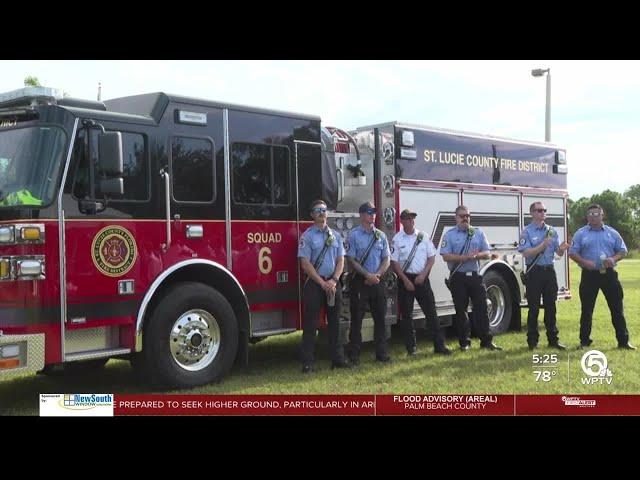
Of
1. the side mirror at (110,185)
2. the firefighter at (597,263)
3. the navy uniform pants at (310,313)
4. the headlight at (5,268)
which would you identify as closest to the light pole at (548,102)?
the firefighter at (597,263)

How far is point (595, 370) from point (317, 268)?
8.32ft

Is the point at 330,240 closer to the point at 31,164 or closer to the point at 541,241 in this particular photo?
the point at 541,241

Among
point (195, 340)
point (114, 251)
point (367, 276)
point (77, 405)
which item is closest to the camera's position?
point (77, 405)

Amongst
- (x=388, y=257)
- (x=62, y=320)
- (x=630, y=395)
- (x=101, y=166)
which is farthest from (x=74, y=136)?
(x=630, y=395)

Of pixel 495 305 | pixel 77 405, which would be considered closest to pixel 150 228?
pixel 77 405

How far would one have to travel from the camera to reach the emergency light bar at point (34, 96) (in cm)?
559

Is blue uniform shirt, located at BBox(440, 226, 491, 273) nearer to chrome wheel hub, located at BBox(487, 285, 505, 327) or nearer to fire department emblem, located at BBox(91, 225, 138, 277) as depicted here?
chrome wheel hub, located at BBox(487, 285, 505, 327)

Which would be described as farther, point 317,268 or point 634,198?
point 317,268

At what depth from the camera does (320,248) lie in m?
6.92

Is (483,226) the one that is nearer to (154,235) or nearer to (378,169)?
(378,169)

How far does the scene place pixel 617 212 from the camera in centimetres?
710

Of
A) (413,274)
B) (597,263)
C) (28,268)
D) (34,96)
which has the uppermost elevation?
(34,96)

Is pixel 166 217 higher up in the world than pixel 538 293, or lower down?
higher up

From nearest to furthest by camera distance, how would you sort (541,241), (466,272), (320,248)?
1. (320,248)
2. (541,241)
3. (466,272)
